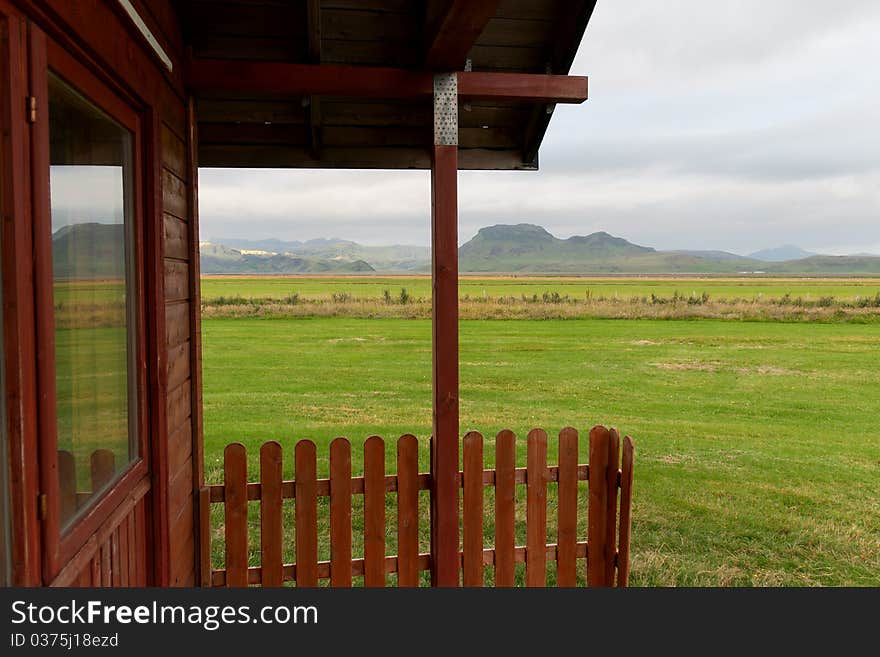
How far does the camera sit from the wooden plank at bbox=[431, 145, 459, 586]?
3.21m

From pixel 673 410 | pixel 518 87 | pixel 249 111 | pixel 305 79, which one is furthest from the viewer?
pixel 673 410

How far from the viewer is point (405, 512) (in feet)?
11.8

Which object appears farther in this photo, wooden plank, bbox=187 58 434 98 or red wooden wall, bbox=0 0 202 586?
wooden plank, bbox=187 58 434 98

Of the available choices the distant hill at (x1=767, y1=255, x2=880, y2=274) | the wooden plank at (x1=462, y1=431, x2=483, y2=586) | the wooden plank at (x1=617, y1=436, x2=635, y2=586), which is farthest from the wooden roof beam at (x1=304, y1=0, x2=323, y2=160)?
the distant hill at (x1=767, y1=255, x2=880, y2=274)

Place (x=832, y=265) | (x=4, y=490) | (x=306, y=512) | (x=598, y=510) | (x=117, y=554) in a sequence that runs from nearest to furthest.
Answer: (x=4, y=490), (x=117, y=554), (x=306, y=512), (x=598, y=510), (x=832, y=265)

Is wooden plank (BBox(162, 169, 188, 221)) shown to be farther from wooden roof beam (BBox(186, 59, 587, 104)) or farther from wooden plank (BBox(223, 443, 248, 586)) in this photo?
wooden plank (BBox(223, 443, 248, 586))

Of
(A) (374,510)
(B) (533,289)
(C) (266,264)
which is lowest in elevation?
(A) (374,510)

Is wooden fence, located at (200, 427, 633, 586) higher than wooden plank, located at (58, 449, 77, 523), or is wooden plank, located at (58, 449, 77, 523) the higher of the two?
wooden plank, located at (58, 449, 77, 523)

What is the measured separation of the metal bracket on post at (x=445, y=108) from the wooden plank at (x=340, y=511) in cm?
159

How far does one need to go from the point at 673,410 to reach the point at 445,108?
9.90 metres

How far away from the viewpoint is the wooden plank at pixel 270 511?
3.53 meters

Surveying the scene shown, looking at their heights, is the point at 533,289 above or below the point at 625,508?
above

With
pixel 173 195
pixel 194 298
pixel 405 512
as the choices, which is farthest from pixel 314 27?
pixel 405 512

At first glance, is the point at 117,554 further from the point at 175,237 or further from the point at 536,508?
the point at 536,508
